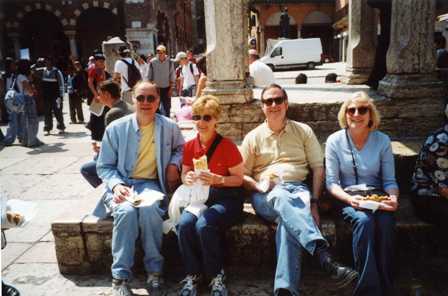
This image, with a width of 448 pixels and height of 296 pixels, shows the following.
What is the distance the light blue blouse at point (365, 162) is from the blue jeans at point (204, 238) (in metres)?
0.87

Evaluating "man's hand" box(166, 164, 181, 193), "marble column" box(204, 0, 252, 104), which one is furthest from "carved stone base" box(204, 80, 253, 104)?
"man's hand" box(166, 164, 181, 193)

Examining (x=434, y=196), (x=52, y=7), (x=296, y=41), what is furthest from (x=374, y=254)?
(x=52, y=7)

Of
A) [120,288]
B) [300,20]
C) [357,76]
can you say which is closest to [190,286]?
[120,288]

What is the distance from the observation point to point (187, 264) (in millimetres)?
2996

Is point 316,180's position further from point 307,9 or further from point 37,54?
point 307,9

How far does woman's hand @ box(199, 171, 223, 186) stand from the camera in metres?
3.07

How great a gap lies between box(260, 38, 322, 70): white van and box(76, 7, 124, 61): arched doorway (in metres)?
8.95

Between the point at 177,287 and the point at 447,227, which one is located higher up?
the point at 447,227

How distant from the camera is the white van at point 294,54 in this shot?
22992mm

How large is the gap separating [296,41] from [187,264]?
21541 mm

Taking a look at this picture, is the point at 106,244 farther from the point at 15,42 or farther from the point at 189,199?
the point at 15,42

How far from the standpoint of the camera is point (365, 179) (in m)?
3.12

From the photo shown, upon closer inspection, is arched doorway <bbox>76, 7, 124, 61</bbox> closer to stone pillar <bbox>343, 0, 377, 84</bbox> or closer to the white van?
the white van

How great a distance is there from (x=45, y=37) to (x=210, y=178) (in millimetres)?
25220
